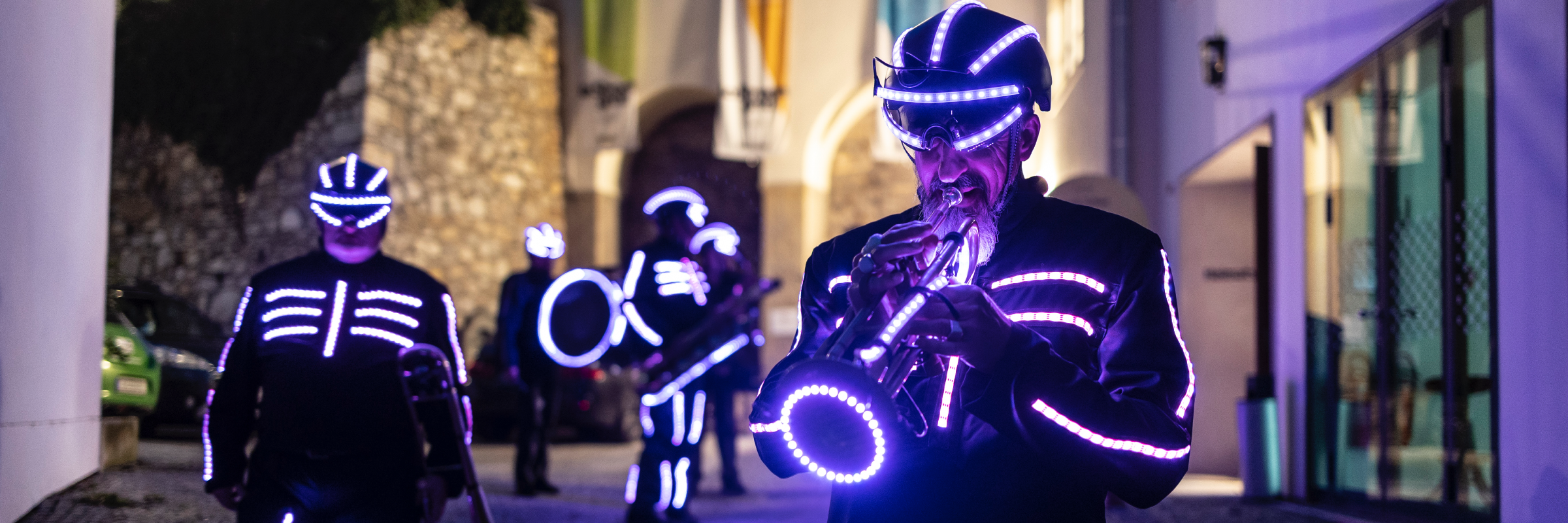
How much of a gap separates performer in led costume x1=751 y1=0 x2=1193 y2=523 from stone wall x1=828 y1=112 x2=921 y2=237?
1251 cm

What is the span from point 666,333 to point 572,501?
1362 mm

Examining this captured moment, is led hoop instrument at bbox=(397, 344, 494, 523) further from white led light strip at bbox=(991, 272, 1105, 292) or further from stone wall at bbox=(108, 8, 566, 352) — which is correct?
stone wall at bbox=(108, 8, 566, 352)

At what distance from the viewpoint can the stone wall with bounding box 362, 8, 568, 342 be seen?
39.2 ft

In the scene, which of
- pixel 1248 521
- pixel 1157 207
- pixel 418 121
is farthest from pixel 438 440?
pixel 418 121

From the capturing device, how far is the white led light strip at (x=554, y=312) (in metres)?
6.52

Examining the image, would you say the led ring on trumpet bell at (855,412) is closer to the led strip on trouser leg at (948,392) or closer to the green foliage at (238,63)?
the led strip on trouser leg at (948,392)

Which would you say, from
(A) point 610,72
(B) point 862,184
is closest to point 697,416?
(B) point 862,184

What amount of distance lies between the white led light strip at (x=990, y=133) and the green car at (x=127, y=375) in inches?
353

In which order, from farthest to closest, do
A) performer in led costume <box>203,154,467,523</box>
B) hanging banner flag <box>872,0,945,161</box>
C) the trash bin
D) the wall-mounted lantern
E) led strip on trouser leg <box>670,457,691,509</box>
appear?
hanging banner flag <box>872,0,945,161</box> < the wall-mounted lantern < the trash bin < led strip on trouser leg <box>670,457,691,509</box> < performer in led costume <box>203,154,467,523</box>

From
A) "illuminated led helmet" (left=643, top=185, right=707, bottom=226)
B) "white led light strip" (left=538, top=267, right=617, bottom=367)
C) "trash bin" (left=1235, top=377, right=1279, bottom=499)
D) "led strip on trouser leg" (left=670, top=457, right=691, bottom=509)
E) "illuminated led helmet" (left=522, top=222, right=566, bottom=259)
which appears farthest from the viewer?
"illuminated led helmet" (left=522, top=222, right=566, bottom=259)

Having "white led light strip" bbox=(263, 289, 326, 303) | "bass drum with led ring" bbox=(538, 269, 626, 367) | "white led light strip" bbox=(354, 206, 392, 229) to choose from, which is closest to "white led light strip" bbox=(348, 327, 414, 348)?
"white led light strip" bbox=(263, 289, 326, 303)

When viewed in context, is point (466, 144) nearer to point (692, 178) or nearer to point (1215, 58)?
point (692, 178)

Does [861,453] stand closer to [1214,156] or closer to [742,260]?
[742,260]

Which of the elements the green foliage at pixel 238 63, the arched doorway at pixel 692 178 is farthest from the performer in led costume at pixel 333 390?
the arched doorway at pixel 692 178
